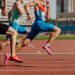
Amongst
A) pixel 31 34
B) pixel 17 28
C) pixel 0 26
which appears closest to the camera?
pixel 17 28

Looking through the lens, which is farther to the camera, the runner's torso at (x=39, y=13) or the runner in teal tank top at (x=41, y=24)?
the runner's torso at (x=39, y=13)

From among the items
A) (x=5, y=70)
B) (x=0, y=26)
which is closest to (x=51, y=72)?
(x=5, y=70)

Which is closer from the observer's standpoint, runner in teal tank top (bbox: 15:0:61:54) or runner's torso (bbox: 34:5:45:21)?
runner in teal tank top (bbox: 15:0:61:54)

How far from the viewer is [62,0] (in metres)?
94.2

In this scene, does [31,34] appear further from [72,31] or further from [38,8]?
[72,31]

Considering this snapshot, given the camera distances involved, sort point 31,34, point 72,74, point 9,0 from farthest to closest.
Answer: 1. point 9,0
2. point 31,34
3. point 72,74

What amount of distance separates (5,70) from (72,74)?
1.35 meters

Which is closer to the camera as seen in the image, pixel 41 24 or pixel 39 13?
pixel 41 24

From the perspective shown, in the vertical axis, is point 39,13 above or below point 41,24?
above

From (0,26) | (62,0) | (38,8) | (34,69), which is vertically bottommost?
(62,0)

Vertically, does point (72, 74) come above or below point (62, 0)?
above

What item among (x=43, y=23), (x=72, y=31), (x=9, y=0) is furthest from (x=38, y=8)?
(x=9, y=0)

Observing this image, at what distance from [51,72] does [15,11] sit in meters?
2.22

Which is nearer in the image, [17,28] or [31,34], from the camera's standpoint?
[17,28]
